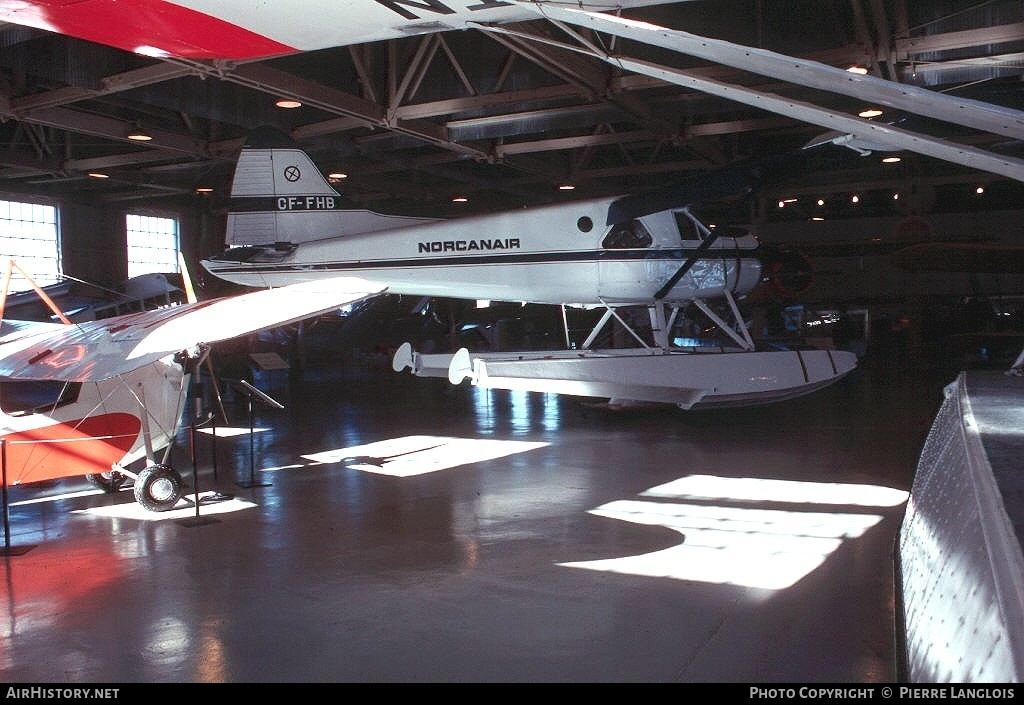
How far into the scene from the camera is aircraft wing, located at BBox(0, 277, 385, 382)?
571cm

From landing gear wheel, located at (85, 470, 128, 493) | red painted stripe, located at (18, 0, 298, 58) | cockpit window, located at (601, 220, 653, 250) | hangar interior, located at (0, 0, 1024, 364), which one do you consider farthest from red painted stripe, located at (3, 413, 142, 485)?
cockpit window, located at (601, 220, 653, 250)

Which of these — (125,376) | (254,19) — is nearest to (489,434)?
(125,376)

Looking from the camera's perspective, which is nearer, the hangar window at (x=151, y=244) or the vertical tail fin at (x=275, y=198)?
the vertical tail fin at (x=275, y=198)

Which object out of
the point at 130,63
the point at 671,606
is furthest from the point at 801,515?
the point at 130,63

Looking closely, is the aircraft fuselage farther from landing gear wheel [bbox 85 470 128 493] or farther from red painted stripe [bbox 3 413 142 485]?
red painted stripe [bbox 3 413 142 485]

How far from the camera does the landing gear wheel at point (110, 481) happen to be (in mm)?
7574

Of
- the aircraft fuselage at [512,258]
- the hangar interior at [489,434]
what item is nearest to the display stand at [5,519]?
the hangar interior at [489,434]

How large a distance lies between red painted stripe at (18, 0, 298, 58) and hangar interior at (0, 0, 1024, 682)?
208 centimetres

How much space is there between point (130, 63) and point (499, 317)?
551 inches

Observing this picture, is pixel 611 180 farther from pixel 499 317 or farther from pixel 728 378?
pixel 728 378

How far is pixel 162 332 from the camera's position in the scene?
6012 mm

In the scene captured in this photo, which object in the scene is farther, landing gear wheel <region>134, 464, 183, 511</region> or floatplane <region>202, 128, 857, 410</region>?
floatplane <region>202, 128, 857, 410</region>

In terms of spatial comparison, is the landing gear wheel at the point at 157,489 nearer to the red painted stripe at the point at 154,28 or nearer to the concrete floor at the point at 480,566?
the concrete floor at the point at 480,566

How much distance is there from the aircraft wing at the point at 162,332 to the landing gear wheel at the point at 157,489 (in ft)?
4.03
